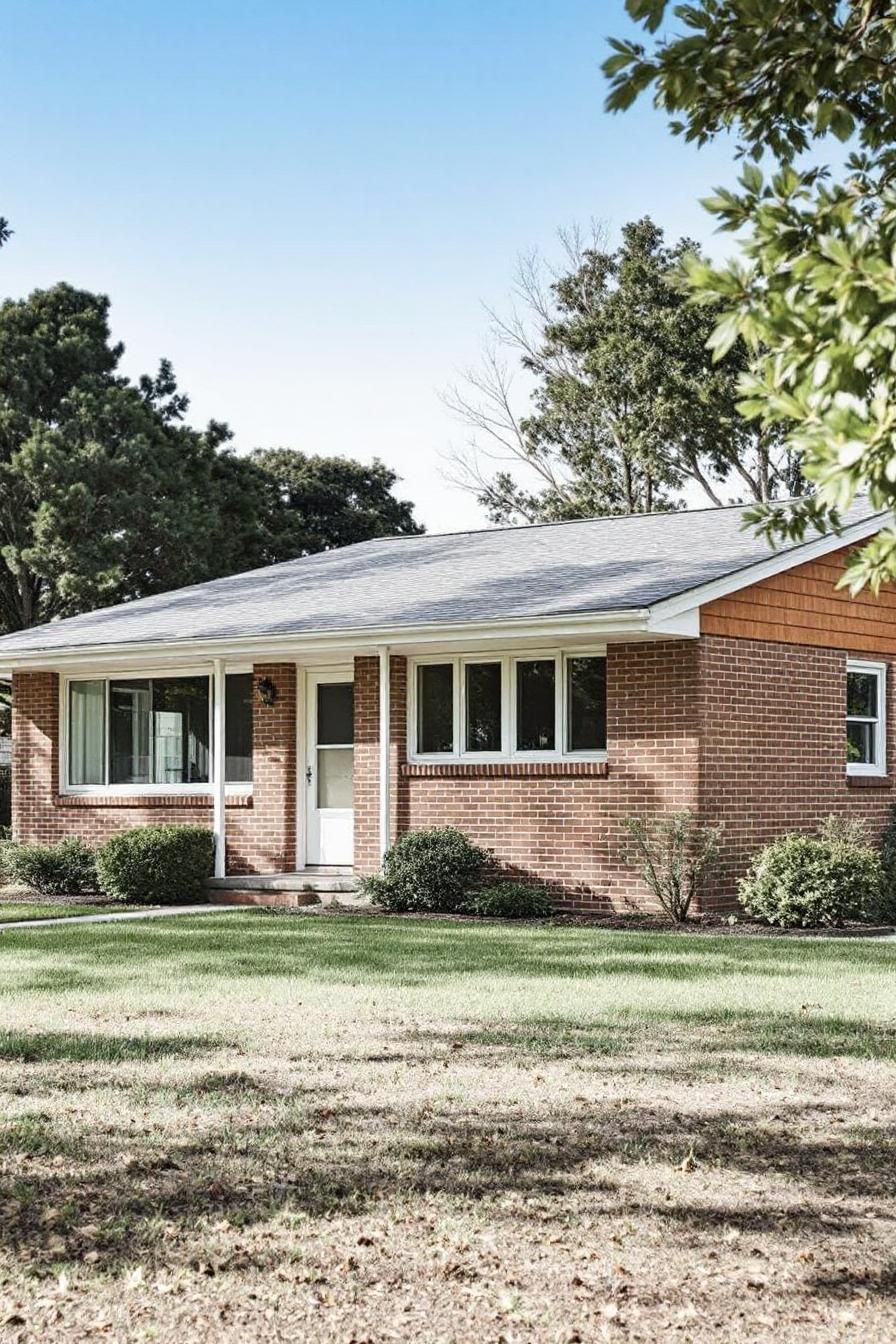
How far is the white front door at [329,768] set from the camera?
1869cm

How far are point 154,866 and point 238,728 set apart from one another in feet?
7.45

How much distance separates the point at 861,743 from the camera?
61.0 ft

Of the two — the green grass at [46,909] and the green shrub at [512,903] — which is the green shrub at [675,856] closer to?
the green shrub at [512,903]

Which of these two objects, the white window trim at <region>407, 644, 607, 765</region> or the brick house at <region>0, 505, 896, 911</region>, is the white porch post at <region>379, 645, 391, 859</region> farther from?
the white window trim at <region>407, 644, 607, 765</region>

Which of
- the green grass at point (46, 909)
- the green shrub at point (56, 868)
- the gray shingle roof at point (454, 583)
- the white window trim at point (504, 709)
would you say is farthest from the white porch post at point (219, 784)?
the white window trim at point (504, 709)

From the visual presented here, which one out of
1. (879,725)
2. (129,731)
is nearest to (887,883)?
(879,725)

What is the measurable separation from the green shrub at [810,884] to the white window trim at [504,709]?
2142 millimetres

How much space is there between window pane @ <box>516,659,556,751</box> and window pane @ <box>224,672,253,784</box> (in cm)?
390

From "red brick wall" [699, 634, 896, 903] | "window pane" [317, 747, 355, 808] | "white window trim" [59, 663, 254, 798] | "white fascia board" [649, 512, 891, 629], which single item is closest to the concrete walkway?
"window pane" [317, 747, 355, 808]

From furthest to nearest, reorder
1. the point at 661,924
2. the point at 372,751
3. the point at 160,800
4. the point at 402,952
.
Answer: the point at 160,800
the point at 372,751
the point at 661,924
the point at 402,952

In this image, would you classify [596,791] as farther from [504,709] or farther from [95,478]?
[95,478]

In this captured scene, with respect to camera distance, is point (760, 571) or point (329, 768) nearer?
point (760, 571)

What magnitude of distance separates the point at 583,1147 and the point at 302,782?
12748 millimetres

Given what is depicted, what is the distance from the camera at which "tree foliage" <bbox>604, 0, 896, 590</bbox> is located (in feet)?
11.9
